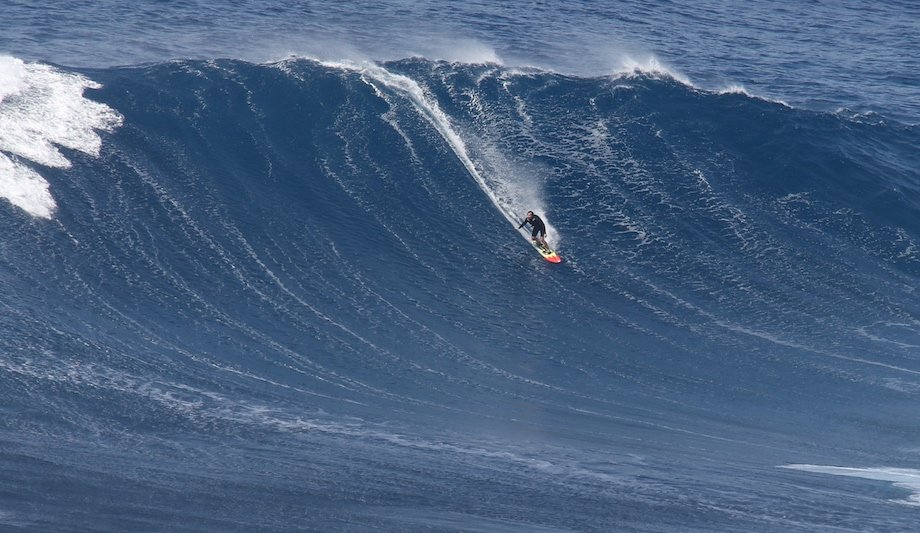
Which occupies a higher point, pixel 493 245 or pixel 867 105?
pixel 867 105

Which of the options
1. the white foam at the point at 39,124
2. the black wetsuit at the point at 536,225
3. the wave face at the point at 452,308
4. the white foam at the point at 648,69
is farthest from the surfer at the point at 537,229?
the white foam at the point at 39,124

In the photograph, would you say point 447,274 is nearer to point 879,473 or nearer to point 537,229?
point 537,229

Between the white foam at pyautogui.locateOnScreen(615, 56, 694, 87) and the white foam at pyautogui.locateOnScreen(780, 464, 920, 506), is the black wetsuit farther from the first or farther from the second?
the white foam at pyautogui.locateOnScreen(780, 464, 920, 506)

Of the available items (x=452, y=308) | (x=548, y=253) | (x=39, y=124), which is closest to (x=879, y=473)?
(x=452, y=308)

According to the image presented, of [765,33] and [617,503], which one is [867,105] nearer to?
[765,33]

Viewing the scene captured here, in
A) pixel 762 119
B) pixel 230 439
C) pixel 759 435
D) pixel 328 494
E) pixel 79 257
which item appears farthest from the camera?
pixel 762 119

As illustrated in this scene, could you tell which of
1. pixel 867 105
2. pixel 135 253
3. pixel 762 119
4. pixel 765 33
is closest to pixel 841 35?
pixel 765 33
